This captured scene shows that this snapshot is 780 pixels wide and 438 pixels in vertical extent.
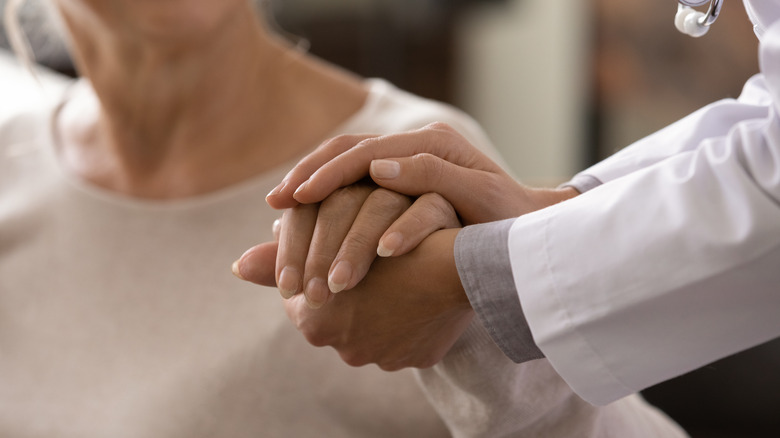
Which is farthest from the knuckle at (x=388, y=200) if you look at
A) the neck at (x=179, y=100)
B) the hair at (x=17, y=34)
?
the hair at (x=17, y=34)

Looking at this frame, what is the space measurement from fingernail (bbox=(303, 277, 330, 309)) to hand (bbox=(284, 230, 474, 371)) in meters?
0.02

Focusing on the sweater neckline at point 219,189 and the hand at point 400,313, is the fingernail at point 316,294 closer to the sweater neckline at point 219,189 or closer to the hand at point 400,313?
the hand at point 400,313

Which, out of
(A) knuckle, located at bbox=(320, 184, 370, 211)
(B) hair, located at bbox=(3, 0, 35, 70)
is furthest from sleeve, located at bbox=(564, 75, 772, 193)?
(B) hair, located at bbox=(3, 0, 35, 70)

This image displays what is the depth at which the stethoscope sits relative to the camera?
30.2 inches

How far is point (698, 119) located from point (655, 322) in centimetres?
25

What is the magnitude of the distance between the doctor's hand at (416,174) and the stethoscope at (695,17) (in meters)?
0.20

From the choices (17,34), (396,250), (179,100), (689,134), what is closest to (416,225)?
(396,250)

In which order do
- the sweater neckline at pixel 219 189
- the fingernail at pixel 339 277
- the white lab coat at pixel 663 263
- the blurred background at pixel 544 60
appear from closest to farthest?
the white lab coat at pixel 663 263, the fingernail at pixel 339 277, the sweater neckline at pixel 219 189, the blurred background at pixel 544 60

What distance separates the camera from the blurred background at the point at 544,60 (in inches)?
142

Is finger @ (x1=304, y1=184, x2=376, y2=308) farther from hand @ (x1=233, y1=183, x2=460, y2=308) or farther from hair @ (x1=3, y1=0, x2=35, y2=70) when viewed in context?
hair @ (x1=3, y1=0, x2=35, y2=70)

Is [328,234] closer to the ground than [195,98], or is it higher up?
higher up

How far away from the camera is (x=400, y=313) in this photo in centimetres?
72

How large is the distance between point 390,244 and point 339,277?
5 centimetres

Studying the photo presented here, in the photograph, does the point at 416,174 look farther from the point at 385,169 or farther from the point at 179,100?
the point at 179,100
